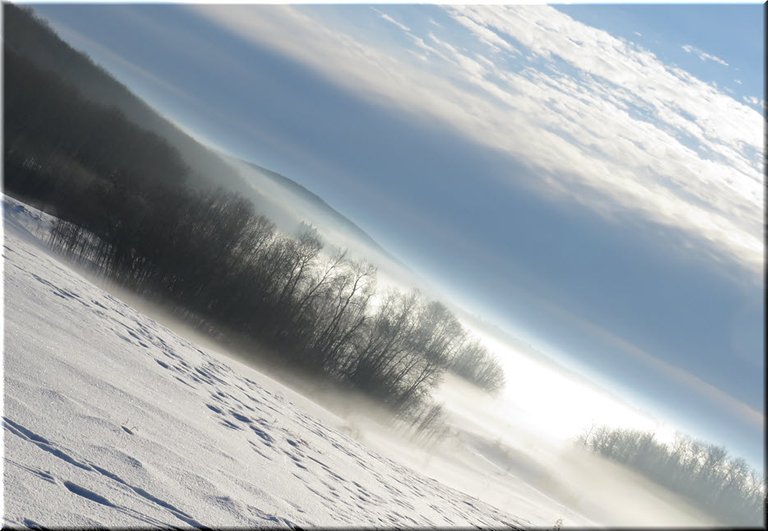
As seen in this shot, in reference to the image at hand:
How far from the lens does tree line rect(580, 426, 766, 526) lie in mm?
1829

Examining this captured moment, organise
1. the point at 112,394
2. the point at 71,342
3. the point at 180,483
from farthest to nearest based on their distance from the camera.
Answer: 1. the point at 71,342
2. the point at 112,394
3. the point at 180,483

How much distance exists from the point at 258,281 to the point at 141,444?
63.8m

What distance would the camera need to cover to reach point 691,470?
7.79 feet

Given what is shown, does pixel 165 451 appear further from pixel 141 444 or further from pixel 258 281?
pixel 258 281

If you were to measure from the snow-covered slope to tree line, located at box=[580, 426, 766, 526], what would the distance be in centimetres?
551

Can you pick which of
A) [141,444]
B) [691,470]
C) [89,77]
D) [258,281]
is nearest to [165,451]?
[141,444]

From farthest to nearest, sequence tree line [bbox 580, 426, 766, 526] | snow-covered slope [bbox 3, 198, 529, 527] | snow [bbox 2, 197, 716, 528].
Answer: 1. snow-covered slope [bbox 3, 198, 529, 527]
2. snow [bbox 2, 197, 716, 528]
3. tree line [bbox 580, 426, 766, 526]

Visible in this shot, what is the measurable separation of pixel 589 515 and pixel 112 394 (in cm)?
1049

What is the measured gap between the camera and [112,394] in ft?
35.7

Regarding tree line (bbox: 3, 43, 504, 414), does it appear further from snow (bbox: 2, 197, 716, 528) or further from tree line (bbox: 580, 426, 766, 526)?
tree line (bbox: 580, 426, 766, 526)

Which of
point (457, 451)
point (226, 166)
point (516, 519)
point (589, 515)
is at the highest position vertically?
point (226, 166)

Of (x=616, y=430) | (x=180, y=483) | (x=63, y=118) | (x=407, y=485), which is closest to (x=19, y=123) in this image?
(x=63, y=118)

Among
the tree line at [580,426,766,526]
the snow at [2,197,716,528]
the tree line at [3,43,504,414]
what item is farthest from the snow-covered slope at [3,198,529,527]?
the tree line at [3,43,504,414]

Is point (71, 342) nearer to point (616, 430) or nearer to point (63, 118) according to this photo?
point (616, 430)
